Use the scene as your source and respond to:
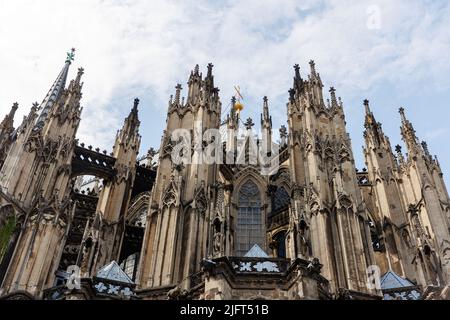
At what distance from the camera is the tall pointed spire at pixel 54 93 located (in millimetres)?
30825

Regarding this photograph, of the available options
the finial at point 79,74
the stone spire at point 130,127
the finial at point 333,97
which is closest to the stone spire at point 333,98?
the finial at point 333,97

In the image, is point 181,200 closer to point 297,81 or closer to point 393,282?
point 393,282

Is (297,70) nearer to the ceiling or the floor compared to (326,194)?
nearer to the ceiling

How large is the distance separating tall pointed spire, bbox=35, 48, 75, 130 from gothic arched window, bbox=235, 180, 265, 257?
1178 centimetres

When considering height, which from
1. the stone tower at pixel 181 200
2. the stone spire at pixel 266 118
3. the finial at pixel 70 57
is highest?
the finial at pixel 70 57

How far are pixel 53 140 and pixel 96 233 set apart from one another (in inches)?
372

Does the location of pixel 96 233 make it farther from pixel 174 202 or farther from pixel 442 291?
pixel 442 291

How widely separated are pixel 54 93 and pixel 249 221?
2298 centimetres

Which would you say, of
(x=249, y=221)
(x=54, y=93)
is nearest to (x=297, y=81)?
(x=249, y=221)

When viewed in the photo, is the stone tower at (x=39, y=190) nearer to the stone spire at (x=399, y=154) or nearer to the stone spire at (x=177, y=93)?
the stone spire at (x=177, y=93)

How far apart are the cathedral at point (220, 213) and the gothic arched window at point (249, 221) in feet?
0.29

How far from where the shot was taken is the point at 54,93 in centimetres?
4244

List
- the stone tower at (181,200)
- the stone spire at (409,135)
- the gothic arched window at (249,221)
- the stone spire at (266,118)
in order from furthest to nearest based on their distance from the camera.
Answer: the stone spire at (266,118) → the stone spire at (409,135) → the gothic arched window at (249,221) → the stone tower at (181,200)

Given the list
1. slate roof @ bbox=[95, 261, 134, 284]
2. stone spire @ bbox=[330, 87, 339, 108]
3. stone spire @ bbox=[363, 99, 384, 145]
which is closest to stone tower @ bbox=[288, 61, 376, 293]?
stone spire @ bbox=[330, 87, 339, 108]
